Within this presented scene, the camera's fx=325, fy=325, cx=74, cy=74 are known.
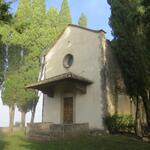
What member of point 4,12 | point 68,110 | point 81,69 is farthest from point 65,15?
point 4,12

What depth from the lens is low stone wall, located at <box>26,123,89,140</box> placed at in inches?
744

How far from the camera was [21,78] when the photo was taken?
32.2 metres

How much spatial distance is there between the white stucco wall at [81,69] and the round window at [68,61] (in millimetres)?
312

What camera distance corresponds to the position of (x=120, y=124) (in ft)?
66.4

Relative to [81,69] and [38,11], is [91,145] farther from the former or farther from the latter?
[38,11]

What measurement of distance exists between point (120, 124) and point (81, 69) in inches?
210

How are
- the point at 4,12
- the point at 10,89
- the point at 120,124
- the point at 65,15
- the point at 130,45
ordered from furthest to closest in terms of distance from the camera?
1. the point at 65,15
2. the point at 10,89
3. the point at 120,124
4. the point at 130,45
5. the point at 4,12

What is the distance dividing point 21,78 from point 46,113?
25.3 ft

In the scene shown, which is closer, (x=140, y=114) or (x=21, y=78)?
(x=140, y=114)

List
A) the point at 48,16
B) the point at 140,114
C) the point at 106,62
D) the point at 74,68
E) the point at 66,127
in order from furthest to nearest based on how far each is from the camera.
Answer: the point at 48,16 → the point at 74,68 → the point at 106,62 → the point at 140,114 → the point at 66,127

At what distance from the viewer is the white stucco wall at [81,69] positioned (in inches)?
865

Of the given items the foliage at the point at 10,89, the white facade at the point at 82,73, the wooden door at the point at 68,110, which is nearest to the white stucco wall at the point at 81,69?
the white facade at the point at 82,73

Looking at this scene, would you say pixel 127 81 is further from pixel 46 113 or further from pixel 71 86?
pixel 46 113

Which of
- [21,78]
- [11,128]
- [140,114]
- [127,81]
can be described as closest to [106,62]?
[127,81]
